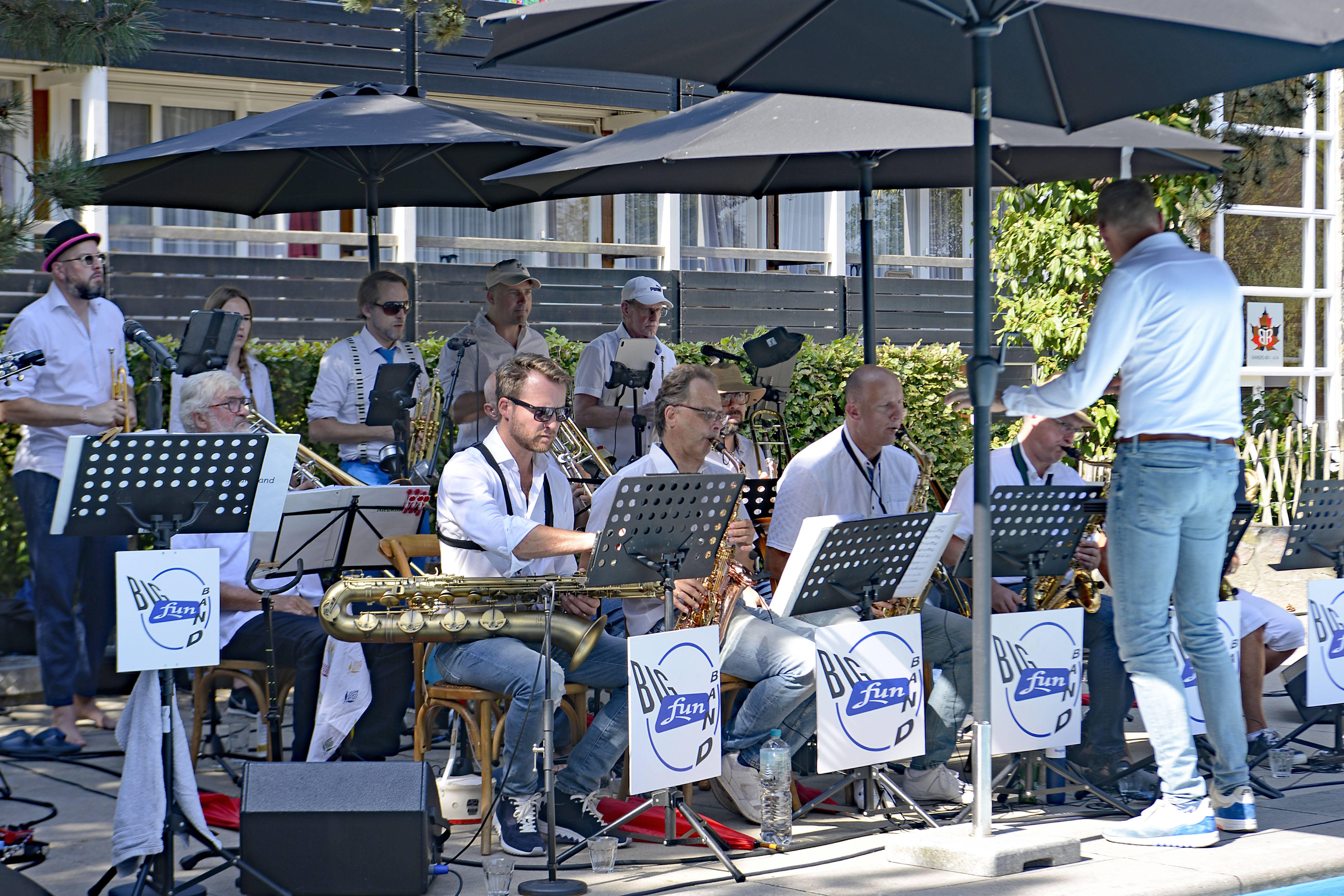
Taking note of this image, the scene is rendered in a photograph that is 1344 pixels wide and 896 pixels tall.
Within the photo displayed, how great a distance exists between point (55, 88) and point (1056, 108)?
9117 millimetres

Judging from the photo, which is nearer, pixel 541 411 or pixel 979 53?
pixel 979 53

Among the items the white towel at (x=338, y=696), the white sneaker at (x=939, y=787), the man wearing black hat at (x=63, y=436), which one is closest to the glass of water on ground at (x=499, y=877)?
the white towel at (x=338, y=696)

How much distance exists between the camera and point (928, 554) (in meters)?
5.20

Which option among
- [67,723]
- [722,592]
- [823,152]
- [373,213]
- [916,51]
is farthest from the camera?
[373,213]

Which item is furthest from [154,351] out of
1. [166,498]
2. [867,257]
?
[867,257]

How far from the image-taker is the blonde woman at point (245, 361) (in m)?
6.77

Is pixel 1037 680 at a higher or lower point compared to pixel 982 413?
lower

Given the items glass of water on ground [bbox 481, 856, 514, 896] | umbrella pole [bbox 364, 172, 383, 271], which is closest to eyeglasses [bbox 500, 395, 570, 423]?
glass of water on ground [bbox 481, 856, 514, 896]

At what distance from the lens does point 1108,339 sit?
4.72m

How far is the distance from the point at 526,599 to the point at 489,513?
0.32m

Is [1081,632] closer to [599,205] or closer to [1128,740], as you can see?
[1128,740]

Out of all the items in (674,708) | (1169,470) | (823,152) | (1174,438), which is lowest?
(674,708)

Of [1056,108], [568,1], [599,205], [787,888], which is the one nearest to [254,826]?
[787,888]

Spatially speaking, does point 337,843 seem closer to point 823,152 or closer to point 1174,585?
point 1174,585
